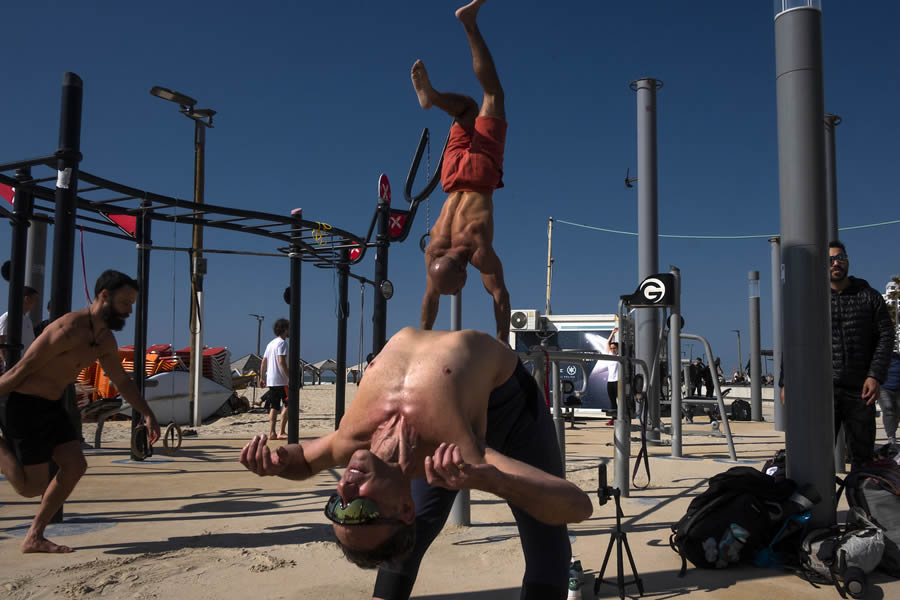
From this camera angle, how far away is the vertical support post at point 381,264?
8133 mm

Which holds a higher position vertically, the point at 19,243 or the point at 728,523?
the point at 19,243

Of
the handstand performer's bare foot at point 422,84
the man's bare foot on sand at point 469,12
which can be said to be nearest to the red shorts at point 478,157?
the handstand performer's bare foot at point 422,84

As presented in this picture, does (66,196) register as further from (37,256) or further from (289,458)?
(37,256)

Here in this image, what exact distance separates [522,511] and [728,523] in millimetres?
1981

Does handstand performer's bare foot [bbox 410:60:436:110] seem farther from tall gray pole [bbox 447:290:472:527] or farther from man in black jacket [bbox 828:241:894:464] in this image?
man in black jacket [bbox 828:241:894:464]

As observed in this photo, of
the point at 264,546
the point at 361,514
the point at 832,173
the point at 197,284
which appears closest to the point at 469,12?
the point at 361,514

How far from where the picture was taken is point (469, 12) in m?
2.81

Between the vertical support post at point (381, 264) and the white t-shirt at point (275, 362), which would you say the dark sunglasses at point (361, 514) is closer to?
the vertical support post at point (381, 264)

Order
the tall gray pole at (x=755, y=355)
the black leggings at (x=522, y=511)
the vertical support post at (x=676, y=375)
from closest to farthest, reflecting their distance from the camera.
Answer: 1. the black leggings at (x=522, y=511)
2. the vertical support post at (x=676, y=375)
3. the tall gray pole at (x=755, y=355)

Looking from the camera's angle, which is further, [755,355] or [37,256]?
[755,355]

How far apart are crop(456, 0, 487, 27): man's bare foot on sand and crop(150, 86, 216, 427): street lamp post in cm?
817

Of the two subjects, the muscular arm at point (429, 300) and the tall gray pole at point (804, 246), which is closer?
the muscular arm at point (429, 300)

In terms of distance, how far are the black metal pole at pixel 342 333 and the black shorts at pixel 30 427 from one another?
5.33 metres

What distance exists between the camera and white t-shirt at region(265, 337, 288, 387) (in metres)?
9.27
